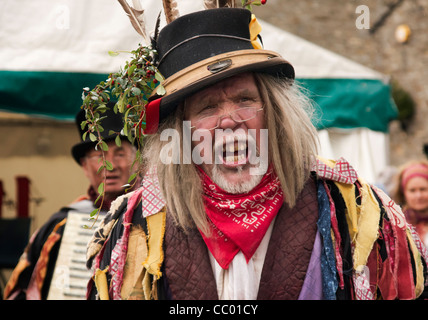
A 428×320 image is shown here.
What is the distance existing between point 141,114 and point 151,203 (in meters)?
0.34

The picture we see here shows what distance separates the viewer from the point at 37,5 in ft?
12.6

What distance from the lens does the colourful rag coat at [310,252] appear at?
6.04 feet

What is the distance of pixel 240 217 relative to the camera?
195 cm

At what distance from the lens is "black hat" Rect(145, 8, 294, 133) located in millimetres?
1922

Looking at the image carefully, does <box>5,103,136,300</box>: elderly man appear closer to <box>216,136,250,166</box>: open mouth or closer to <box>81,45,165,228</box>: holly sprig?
<box>81,45,165,228</box>: holly sprig

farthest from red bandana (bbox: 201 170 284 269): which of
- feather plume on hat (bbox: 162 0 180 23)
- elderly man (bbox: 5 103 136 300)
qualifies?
elderly man (bbox: 5 103 136 300)

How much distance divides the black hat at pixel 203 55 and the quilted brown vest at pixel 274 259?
0.48m

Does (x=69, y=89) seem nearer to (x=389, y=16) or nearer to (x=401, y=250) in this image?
(x=401, y=250)

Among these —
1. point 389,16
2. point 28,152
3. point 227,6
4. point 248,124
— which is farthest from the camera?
point 389,16

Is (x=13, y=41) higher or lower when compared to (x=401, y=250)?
higher

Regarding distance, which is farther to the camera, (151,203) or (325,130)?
(325,130)

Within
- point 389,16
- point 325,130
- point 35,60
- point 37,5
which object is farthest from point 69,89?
point 389,16

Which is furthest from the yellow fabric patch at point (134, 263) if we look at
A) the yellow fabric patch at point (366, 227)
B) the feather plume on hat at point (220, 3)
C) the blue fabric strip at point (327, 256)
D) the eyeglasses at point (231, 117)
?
the feather plume on hat at point (220, 3)

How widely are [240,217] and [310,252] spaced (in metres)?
0.28
